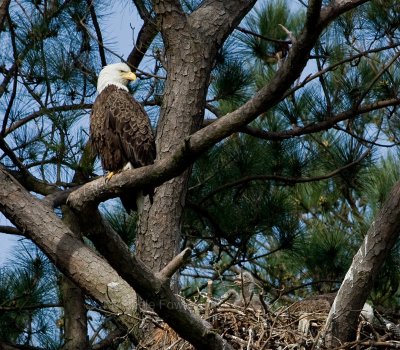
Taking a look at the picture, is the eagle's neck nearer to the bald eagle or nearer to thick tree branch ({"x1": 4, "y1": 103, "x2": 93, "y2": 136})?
the bald eagle

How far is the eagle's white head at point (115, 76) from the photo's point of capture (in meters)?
5.99

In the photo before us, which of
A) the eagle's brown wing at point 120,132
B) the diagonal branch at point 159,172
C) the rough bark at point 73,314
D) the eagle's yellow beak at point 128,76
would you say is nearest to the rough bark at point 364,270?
the diagonal branch at point 159,172

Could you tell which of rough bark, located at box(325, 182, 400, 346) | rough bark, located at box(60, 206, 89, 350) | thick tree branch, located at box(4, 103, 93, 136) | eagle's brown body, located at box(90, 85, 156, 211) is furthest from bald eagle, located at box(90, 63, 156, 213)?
rough bark, located at box(325, 182, 400, 346)

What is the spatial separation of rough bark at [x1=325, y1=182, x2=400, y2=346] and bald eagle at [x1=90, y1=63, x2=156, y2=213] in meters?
1.45

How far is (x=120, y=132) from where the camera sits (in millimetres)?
5688

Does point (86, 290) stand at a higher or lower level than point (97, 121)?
lower

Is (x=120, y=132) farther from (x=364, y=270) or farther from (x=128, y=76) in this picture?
(x=364, y=270)

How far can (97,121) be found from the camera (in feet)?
18.9

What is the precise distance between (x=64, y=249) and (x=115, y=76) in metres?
1.62

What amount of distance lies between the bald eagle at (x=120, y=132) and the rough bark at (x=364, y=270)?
1.45m

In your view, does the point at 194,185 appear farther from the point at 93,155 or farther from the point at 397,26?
the point at 397,26

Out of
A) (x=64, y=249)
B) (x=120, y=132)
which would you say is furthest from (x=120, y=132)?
(x=64, y=249)

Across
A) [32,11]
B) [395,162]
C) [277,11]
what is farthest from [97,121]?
[395,162]

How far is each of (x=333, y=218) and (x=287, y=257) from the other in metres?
1.40
